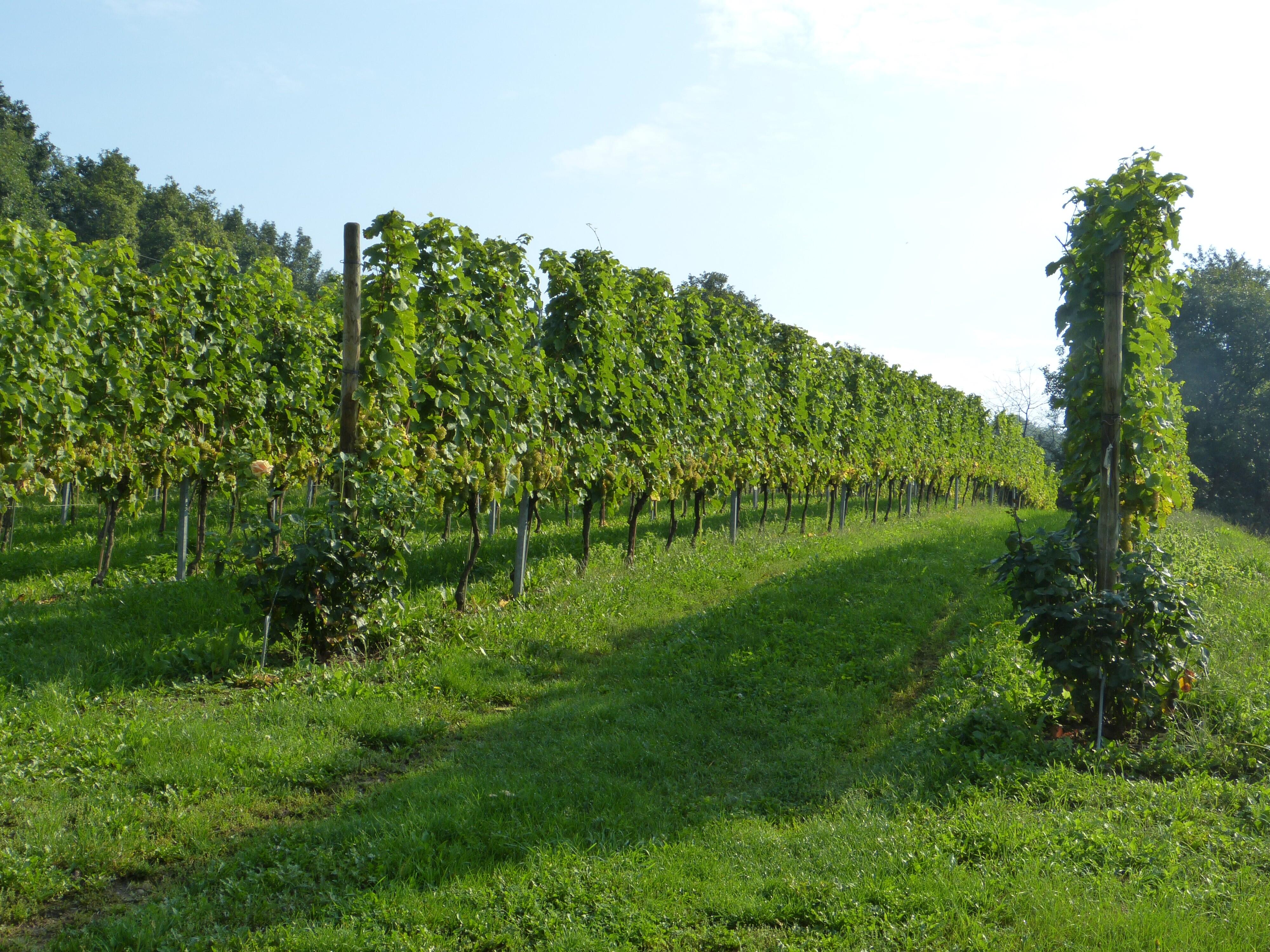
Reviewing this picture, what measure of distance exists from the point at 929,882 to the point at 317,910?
2801 mm

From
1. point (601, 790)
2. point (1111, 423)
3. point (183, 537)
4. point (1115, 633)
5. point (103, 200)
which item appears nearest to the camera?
point (601, 790)

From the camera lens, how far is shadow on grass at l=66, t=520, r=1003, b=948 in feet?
13.2

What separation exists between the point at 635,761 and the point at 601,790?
1.87 ft

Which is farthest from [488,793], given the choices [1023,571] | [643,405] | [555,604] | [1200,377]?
[1200,377]

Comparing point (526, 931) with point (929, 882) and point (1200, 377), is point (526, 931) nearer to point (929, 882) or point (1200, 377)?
point (929, 882)

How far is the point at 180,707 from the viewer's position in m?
6.28

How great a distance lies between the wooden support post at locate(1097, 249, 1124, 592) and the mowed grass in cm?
117

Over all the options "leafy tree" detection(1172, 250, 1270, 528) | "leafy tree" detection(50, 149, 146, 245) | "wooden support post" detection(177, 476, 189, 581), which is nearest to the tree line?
"leafy tree" detection(50, 149, 146, 245)

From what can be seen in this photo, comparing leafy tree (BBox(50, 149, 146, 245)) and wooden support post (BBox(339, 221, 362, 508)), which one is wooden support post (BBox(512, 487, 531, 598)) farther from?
leafy tree (BBox(50, 149, 146, 245))

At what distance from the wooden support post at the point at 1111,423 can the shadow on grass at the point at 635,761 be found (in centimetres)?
206

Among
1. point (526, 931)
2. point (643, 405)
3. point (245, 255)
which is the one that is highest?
point (245, 255)

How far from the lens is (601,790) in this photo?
17.2 feet

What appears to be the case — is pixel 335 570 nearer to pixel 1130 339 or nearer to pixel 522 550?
pixel 522 550

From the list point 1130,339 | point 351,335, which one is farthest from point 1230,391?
point 351,335
